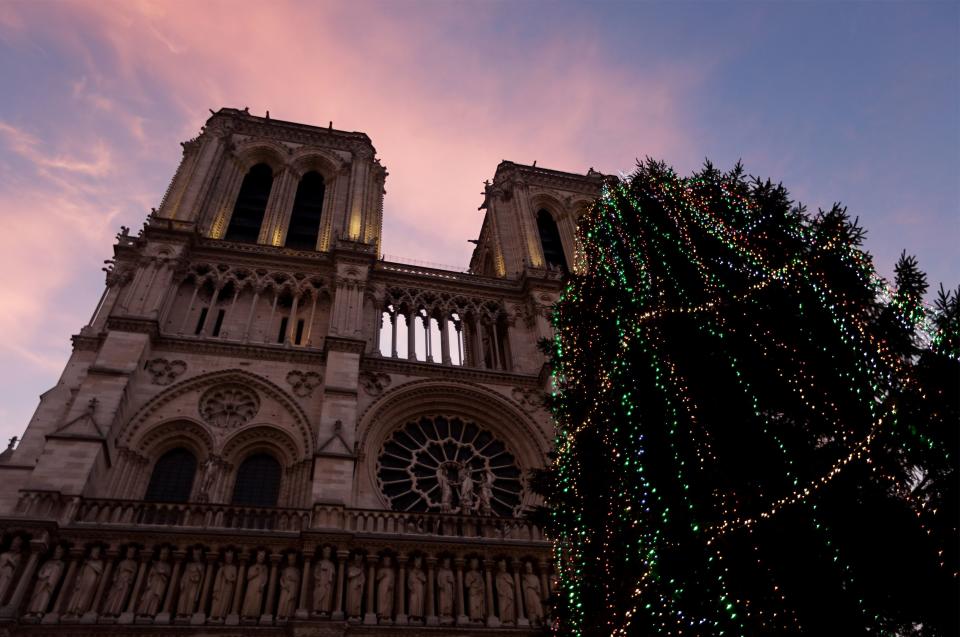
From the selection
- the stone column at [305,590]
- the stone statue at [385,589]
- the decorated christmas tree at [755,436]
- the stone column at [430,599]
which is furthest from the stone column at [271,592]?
the decorated christmas tree at [755,436]

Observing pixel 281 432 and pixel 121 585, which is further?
pixel 281 432

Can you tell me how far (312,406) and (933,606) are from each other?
13985mm

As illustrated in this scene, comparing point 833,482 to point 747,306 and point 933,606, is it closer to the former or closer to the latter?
point 933,606

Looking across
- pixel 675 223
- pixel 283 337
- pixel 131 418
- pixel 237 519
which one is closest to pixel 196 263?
pixel 283 337

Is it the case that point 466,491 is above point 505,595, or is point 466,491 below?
above

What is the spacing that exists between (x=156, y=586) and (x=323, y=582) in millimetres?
3074

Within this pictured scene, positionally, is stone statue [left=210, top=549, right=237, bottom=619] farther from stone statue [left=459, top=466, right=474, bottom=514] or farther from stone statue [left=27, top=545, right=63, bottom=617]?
stone statue [left=459, top=466, right=474, bottom=514]

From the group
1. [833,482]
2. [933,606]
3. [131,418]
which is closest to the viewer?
[933,606]

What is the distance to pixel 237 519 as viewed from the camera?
1388 centimetres

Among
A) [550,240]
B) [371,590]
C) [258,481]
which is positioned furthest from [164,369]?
[550,240]

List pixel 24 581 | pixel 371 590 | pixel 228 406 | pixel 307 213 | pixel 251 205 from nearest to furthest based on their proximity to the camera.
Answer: pixel 24 581 → pixel 371 590 → pixel 228 406 → pixel 251 205 → pixel 307 213

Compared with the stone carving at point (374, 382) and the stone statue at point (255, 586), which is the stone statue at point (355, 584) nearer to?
the stone statue at point (255, 586)

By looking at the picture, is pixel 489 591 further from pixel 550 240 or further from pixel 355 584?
pixel 550 240

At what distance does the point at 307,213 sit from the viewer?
2575cm
